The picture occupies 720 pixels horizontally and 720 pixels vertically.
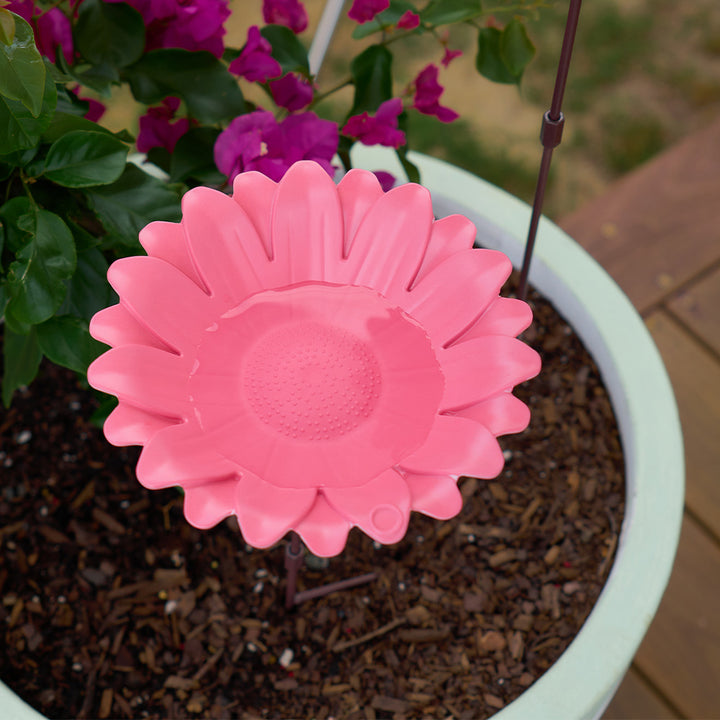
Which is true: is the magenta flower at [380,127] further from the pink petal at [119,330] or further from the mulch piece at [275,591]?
the mulch piece at [275,591]

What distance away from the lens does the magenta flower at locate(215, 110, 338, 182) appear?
697 millimetres

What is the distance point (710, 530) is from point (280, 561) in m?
0.62

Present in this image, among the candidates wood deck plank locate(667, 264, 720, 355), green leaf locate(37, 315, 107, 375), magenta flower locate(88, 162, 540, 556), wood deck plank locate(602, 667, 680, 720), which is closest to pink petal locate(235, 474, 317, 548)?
magenta flower locate(88, 162, 540, 556)

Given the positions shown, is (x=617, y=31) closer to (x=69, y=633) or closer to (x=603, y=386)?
(x=603, y=386)

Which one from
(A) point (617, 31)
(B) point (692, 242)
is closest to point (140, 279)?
(B) point (692, 242)

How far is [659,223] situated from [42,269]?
107 cm

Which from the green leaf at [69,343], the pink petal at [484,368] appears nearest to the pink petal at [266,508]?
the pink petal at [484,368]

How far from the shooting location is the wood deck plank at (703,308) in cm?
130

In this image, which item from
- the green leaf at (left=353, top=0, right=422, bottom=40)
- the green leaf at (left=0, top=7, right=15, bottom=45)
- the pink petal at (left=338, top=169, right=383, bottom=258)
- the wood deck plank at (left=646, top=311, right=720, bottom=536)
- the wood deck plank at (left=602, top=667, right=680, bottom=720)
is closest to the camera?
the green leaf at (left=0, top=7, right=15, bottom=45)

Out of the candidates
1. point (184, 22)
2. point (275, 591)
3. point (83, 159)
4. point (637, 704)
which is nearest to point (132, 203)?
point (83, 159)

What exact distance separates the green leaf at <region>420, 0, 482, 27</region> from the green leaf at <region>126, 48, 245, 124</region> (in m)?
0.18

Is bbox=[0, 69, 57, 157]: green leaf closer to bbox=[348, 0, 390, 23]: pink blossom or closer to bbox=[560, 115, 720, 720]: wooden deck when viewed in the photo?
bbox=[348, 0, 390, 23]: pink blossom

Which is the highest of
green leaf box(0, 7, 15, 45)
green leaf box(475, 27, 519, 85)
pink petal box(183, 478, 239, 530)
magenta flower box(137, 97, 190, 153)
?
green leaf box(0, 7, 15, 45)

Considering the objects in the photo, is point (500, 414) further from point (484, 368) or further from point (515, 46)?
point (515, 46)
